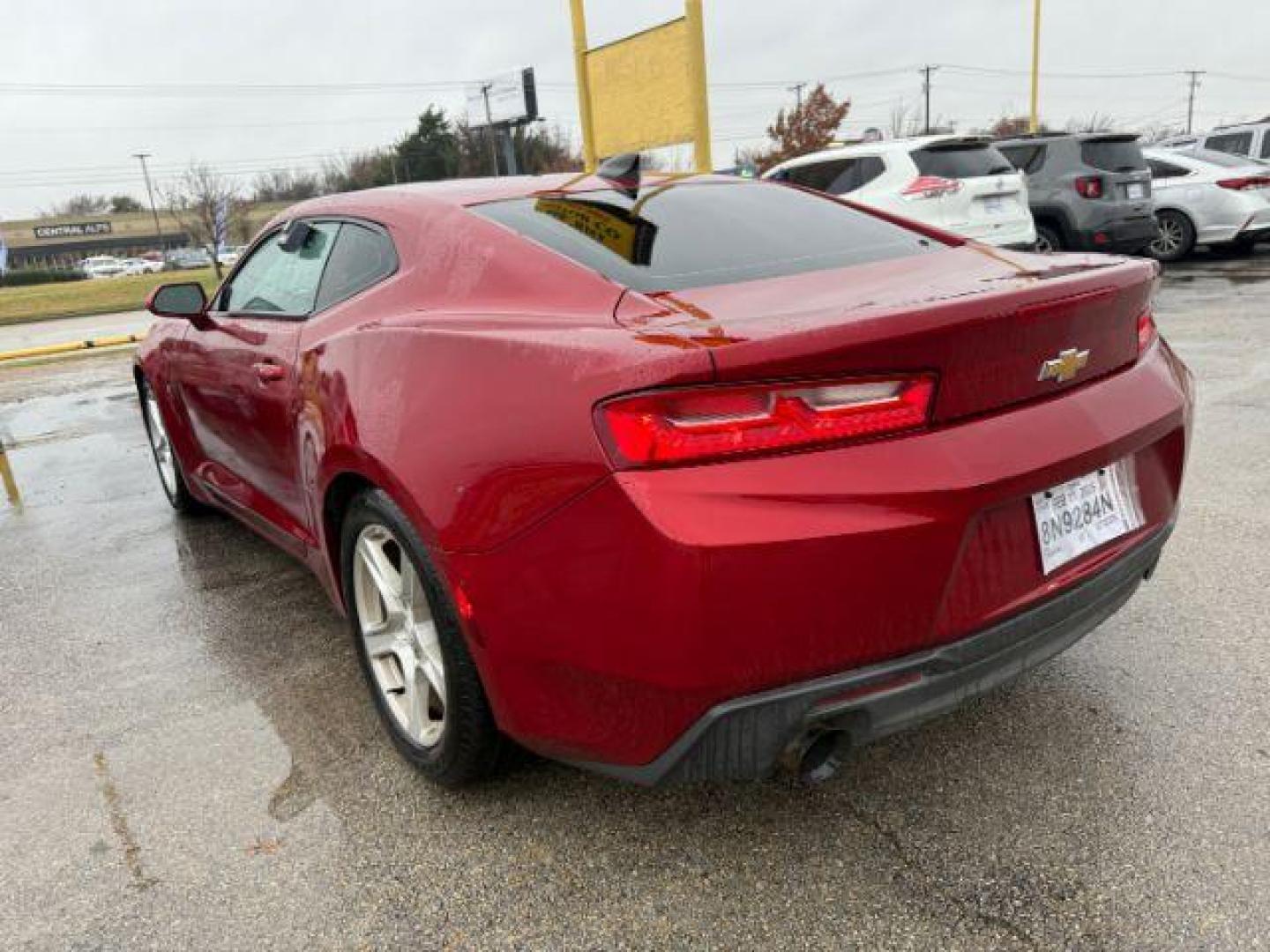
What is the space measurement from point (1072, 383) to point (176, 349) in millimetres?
Answer: 3357

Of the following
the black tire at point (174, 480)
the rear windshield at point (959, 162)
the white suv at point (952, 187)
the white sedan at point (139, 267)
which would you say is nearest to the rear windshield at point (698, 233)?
the black tire at point (174, 480)

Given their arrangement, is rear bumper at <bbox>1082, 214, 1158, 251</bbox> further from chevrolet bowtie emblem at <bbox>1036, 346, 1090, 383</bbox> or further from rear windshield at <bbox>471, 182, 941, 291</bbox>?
chevrolet bowtie emblem at <bbox>1036, 346, 1090, 383</bbox>

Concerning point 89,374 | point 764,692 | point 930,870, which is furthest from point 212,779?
point 89,374

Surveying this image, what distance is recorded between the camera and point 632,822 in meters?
2.19

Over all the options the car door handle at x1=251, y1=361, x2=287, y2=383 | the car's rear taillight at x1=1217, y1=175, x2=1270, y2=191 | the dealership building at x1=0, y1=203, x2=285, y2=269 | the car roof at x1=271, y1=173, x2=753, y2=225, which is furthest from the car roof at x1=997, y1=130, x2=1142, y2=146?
the dealership building at x1=0, y1=203, x2=285, y2=269

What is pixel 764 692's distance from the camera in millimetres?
1640

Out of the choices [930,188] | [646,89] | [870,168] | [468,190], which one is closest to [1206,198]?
[930,188]

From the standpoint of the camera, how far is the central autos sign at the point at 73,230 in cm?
9988

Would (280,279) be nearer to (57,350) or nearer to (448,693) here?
(448,693)

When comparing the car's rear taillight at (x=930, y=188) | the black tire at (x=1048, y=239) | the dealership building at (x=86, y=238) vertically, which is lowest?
the dealership building at (x=86, y=238)

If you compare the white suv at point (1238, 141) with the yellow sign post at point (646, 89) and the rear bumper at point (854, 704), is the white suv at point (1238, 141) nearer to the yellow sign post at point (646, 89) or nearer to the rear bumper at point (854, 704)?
the yellow sign post at point (646, 89)

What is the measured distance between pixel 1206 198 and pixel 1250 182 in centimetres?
46

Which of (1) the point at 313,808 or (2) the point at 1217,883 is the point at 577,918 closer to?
(1) the point at 313,808

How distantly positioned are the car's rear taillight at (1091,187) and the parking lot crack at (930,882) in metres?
10.1
